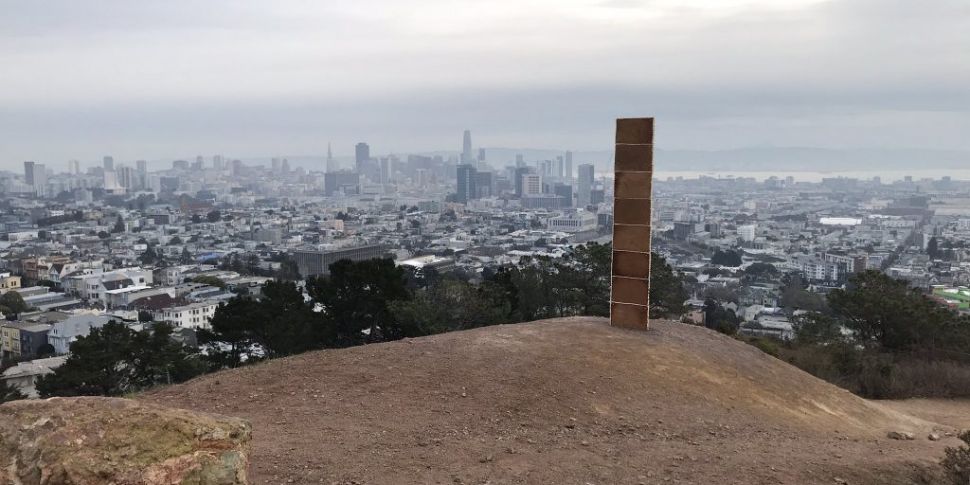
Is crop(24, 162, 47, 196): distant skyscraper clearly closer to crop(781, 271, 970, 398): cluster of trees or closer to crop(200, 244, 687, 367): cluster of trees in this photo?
crop(200, 244, 687, 367): cluster of trees

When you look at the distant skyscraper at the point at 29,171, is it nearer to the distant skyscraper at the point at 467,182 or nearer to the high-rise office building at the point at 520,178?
the distant skyscraper at the point at 467,182

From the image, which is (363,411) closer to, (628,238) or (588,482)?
(588,482)

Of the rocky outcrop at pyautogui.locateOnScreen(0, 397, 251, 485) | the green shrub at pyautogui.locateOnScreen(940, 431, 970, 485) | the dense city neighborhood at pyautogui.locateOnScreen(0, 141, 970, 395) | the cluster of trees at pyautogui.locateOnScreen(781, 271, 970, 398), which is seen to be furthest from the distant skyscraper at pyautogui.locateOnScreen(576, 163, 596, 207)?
the rocky outcrop at pyautogui.locateOnScreen(0, 397, 251, 485)

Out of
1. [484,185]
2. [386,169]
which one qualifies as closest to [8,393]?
[484,185]

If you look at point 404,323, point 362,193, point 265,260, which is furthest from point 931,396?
point 362,193

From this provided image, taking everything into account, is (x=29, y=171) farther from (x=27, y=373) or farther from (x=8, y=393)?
(x=8, y=393)

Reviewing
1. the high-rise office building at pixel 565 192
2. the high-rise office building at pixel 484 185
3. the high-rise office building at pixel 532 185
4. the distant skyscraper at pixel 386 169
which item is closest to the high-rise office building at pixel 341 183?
the distant skyscraper at pixel 386 169
